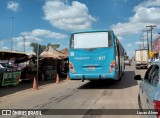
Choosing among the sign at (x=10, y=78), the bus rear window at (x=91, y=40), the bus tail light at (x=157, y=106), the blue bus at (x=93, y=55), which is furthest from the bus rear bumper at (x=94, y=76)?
the bus tail light at (x=157, y=106)

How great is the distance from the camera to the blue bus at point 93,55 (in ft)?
51.8

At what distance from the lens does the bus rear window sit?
15898 mm

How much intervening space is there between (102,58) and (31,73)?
36.3 feet

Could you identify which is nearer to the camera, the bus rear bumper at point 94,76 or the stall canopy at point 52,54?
the bus rear bumper at point 94,76

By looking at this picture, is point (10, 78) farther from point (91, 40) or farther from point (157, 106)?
point (157, 106)

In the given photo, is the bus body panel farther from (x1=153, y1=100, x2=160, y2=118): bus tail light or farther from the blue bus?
(x1=153, y1=100, x2=160, y2=118): bus tail light

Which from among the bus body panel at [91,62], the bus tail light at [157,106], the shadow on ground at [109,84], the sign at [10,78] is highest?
the bus body panel at [91,62]

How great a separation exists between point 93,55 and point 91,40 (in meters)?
0.91

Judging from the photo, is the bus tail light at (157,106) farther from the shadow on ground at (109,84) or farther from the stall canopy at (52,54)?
the stall canopy at (52,54)

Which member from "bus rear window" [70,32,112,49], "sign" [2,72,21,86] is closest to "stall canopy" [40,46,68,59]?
"sign" [2,72,21,86]

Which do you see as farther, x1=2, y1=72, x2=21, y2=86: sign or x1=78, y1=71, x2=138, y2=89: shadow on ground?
x1=2, y1=72, x2=21, y2=86: sign

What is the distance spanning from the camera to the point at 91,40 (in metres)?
16.2

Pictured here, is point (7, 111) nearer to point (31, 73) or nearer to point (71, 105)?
point (71, 105)

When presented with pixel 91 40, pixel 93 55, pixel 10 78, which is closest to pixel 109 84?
pixel 93 55
